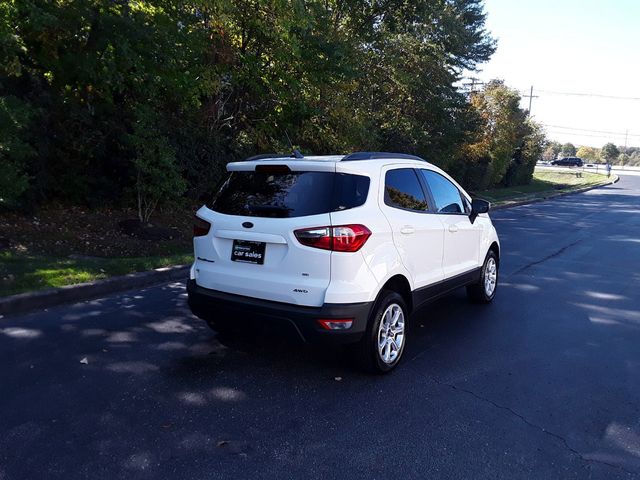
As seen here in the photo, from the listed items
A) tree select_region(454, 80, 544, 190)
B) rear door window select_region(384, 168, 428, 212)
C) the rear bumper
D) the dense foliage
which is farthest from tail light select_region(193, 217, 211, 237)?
tree select_region(454, 80, 544, 190)

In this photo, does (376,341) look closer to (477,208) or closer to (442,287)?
(442,287)

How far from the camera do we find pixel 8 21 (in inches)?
310

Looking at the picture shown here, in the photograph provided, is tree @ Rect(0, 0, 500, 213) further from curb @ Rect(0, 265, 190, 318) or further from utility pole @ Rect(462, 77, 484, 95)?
utility pole @ Rect(462, 77, 484, 95)

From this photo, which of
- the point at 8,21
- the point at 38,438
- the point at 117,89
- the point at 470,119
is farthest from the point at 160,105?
the point at 470,119

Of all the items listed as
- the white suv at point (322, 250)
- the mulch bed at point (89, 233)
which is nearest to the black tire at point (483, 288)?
the white suv at point (322, 250)

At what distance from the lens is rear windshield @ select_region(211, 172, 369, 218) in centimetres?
403

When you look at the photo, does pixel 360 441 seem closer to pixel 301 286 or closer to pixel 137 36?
pixel 301 286

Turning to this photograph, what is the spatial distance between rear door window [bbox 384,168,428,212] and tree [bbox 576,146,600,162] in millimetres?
157505

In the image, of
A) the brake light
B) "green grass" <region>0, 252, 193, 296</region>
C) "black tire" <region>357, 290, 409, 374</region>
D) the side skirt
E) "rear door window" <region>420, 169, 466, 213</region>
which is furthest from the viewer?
"green grass" <region>0, 252, 193, 296</region>

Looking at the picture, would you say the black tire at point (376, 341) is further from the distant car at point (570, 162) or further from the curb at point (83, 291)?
the distant car at point (570, 162)

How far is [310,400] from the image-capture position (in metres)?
3.86

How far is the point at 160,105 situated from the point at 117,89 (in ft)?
4.51

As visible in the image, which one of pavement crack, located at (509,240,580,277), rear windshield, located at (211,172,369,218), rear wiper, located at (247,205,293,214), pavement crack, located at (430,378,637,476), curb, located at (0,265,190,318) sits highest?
rear windshield, located at (211,172,369,218)

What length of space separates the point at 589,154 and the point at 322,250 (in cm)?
16563
